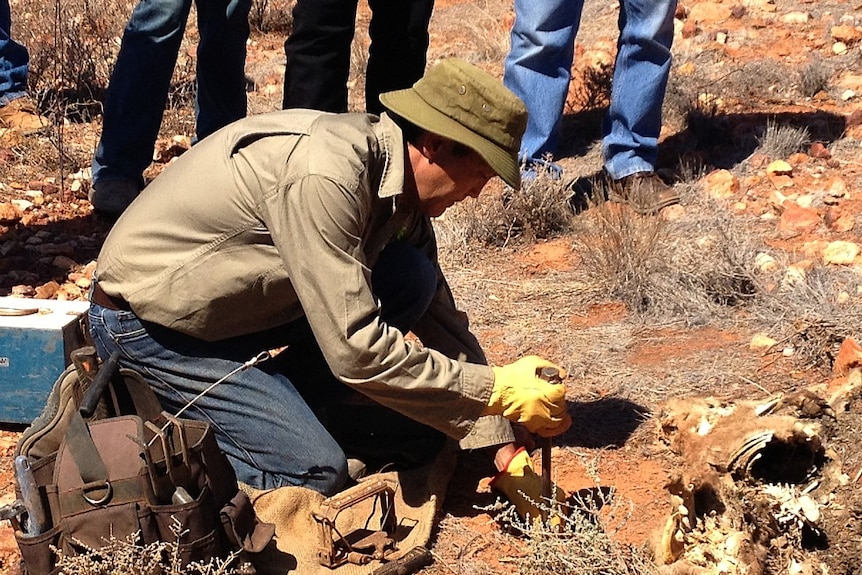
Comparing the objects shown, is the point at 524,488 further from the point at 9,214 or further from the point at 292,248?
the point at 9,214

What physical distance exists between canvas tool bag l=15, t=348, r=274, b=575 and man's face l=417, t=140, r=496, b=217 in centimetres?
75

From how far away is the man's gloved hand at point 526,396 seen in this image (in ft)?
8.67

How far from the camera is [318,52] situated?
162 inches

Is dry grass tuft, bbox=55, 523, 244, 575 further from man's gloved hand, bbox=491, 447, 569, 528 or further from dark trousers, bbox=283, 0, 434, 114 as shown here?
dark trousers, bbox=283, 0, 434, 114

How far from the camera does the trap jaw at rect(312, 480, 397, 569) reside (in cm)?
275

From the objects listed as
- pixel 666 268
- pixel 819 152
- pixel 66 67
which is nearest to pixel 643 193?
pixel 666 268

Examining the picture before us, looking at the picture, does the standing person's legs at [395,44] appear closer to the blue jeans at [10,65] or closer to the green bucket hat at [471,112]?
the green bucket hat at [471,112]

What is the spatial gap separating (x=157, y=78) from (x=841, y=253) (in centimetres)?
278

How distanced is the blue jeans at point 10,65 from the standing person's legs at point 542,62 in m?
2.55

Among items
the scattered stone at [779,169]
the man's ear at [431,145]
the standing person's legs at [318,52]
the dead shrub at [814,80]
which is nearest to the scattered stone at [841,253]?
the scattered stone at [779,169]

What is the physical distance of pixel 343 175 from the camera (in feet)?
7.95

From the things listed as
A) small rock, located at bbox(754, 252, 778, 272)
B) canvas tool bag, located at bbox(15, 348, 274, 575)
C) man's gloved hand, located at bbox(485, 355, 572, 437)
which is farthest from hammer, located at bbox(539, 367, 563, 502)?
small rock, located at bbox(754, 252, 778, 272)

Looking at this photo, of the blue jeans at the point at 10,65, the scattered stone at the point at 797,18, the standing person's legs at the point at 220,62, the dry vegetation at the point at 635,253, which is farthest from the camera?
the scattered stone at the point at 797,18

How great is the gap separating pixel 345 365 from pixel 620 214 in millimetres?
2200
